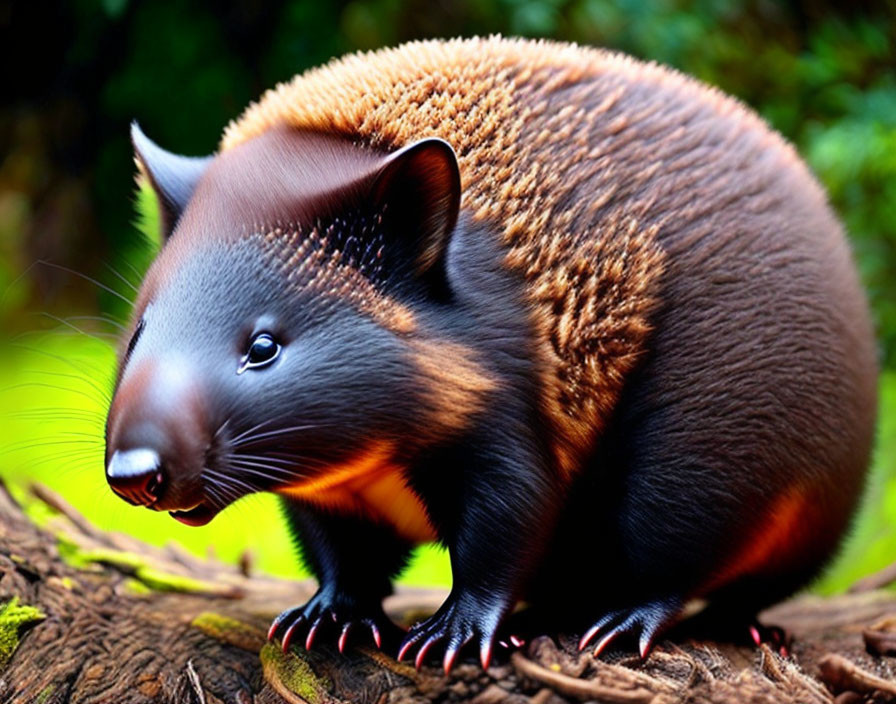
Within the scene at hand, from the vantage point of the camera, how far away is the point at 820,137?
6.46 m

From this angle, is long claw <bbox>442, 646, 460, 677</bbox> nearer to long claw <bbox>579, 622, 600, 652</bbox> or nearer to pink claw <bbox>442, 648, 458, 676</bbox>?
pink claw <bbox>442, 648, 458, 676</bbox>

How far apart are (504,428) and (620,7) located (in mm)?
4392

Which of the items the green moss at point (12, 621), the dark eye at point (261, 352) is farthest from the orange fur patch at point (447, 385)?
the green moss at point (12, 621)

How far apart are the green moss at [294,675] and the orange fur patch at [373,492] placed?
0.41m

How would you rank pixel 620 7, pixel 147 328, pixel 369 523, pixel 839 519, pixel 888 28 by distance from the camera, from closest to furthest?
pixel 147 328, pixel 369 523, pixel 839 519, pixel 620 7, pixel 888 28

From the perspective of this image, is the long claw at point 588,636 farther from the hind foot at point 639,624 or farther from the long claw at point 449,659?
the long claw at point 449,659

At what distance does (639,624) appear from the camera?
286 cm

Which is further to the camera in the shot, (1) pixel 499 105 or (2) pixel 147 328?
(1) pixel 499 105

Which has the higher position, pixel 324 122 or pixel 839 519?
pixel 324 122

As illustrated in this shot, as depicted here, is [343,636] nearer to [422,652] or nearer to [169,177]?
[422,652]

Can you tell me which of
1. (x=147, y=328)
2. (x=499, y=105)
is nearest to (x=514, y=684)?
(x=147, y=328)

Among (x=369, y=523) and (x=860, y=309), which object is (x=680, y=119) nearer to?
(x=860, y=309)


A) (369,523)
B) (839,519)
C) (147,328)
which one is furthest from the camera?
(839,519)

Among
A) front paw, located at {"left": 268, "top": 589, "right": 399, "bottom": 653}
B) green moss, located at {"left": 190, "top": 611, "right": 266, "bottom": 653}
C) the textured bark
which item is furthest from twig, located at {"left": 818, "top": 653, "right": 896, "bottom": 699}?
green moss, located at {"left": 190, "top": 611, "right": 266, "bottom": 653}
